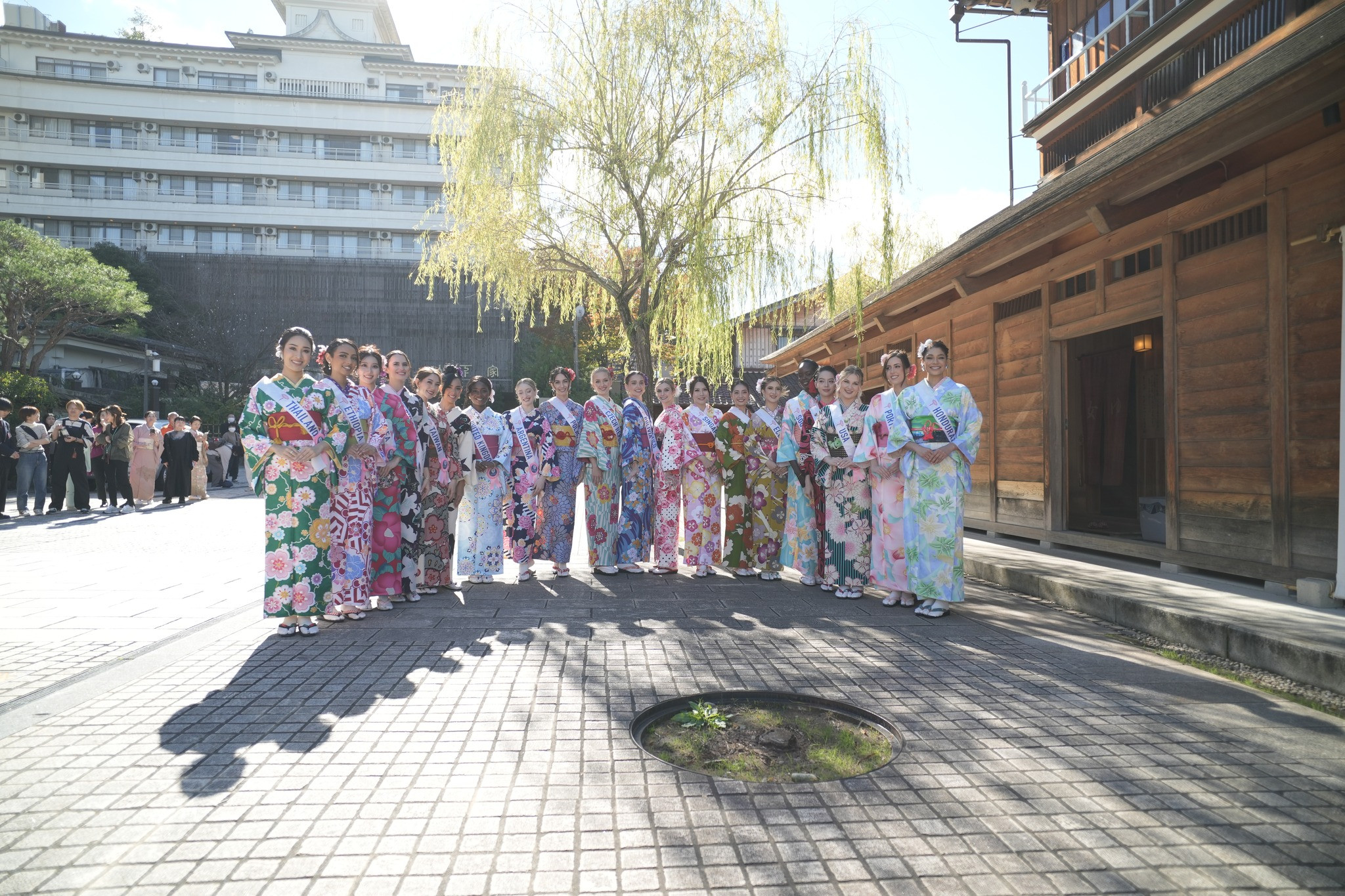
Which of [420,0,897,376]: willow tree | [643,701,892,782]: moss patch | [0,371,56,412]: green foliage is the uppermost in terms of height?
[420,0,897,376]: willow tree

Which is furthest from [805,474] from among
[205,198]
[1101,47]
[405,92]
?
[205,198]

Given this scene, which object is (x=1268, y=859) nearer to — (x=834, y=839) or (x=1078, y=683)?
(x=834, y=839)

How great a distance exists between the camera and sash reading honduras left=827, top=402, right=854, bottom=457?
6.74m

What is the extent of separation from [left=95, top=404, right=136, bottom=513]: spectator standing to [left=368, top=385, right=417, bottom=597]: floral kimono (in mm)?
11972

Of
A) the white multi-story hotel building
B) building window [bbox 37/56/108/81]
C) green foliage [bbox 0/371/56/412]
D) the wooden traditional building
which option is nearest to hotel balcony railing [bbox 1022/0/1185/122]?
the wooden traditional building

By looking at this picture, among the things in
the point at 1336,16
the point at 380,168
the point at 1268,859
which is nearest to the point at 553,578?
the point at 1268,859

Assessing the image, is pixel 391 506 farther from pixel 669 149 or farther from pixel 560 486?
pixel 669 149

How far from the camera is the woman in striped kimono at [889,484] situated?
633 cm

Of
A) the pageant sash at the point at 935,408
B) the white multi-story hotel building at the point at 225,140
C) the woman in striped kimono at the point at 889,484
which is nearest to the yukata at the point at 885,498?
the woman in striped kimono at the point at 889,484

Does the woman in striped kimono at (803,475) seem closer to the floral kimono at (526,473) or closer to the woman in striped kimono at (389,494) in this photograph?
the floral kimono at (526,473)

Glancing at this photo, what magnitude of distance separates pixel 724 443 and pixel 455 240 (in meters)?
6.66

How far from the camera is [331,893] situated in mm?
2168

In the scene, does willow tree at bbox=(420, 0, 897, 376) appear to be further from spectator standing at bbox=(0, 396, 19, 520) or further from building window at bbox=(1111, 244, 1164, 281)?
spectator standing at bbox=(0, 396, 19, 520)

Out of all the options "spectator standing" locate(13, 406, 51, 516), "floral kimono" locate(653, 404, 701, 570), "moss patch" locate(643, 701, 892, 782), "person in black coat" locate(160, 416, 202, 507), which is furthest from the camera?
"person in black coat" locate(160, 416, 202, 507)
